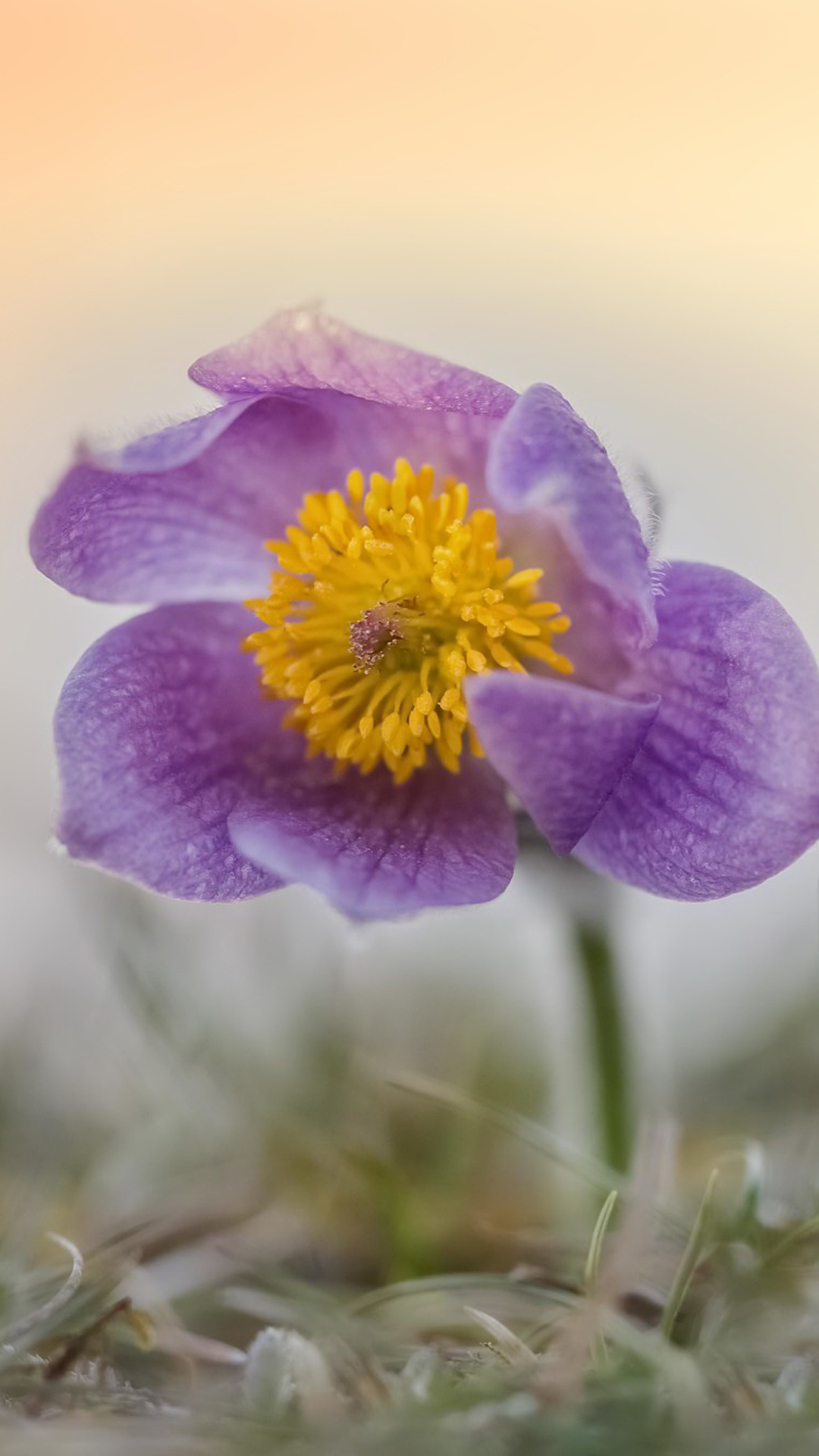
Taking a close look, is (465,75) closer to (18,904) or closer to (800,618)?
(800,618)

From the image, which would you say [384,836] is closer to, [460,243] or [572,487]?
[572,487]

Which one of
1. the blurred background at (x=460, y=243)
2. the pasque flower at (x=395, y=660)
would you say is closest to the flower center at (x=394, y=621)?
the pasque flower at (x=395, y=660)

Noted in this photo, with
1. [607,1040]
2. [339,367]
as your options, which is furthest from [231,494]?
[607,1040]

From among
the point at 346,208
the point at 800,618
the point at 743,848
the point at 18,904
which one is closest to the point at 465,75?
the point at 346,208

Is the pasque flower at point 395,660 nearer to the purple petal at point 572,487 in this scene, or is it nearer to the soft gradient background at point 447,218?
the purple petal at point 572,487

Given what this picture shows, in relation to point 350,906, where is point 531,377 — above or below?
above

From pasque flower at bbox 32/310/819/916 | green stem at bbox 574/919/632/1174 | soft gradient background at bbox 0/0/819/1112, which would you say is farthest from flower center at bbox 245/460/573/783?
soft gradient background at bbox 0/0/819/1112
